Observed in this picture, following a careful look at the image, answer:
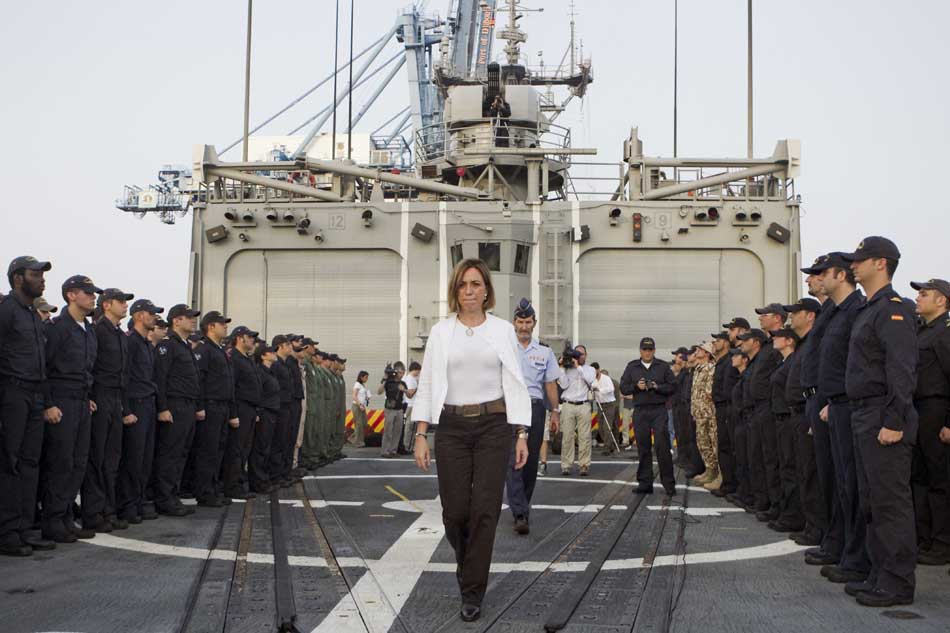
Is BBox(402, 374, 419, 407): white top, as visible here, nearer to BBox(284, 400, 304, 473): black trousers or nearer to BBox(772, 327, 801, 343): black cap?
BBox(284, 400, 304, 473): black trousers

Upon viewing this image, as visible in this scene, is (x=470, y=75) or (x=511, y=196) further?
(x=470, y=75)

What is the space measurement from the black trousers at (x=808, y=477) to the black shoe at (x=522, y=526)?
2.26m

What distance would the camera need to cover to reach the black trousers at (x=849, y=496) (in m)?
7.29

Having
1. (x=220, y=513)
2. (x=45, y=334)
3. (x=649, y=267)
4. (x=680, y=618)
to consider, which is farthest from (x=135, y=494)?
(x=649, y=267)

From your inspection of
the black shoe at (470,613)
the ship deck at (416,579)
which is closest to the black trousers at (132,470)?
the ship deck at (416,579)

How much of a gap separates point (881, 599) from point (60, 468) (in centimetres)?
600

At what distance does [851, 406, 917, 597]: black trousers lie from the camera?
259 inches

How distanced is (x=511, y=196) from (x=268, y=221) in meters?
5.69

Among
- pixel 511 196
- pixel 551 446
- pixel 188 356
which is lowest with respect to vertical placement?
pixel 551 446

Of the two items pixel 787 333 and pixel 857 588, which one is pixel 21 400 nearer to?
pixel 857 588

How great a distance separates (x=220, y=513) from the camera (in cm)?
1083

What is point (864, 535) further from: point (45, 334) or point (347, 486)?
point (347, 486)

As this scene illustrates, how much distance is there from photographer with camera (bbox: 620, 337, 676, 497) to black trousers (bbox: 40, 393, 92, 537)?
631cm

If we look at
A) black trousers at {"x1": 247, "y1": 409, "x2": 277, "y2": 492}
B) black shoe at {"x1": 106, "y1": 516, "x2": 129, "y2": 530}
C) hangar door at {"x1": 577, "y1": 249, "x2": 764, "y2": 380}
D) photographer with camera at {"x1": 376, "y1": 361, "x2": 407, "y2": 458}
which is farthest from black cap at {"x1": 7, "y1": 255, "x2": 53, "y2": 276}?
hangar door at {"x1": 577, "y1": 249, "x2": 764, "y2": 380}
